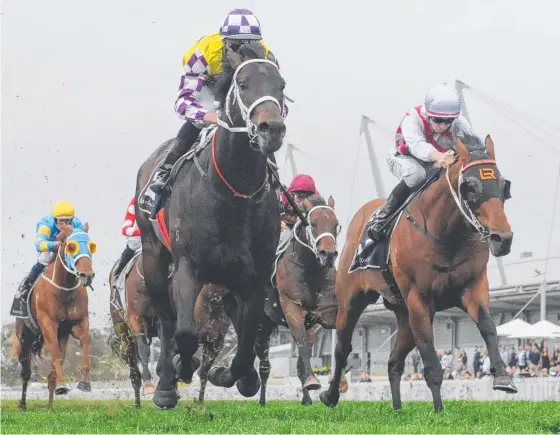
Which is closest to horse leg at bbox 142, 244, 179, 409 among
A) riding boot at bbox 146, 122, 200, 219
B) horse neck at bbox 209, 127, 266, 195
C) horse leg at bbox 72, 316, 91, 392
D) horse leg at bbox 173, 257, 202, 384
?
riding boot at bbox 146, 122, 200, 219

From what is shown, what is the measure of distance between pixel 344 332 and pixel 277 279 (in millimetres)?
2944

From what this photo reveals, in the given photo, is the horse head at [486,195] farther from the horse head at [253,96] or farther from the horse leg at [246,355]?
the horse head at [253,96]

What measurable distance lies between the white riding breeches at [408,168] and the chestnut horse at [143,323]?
3051 millimetres

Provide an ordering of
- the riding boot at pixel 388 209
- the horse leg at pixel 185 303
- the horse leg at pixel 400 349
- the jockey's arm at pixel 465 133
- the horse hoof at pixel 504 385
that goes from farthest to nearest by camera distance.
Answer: the horse leg at pixel 400 349, the riding boot at pixel 388 209, the jockey's arm at pixel 465 133, the horse hoof at pixel 504 385, the horse leg at pixel 185 303

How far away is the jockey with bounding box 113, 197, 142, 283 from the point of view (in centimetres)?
1427

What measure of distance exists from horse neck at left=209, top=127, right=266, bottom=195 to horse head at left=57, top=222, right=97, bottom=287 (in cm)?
737

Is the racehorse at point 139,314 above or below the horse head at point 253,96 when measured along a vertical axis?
below

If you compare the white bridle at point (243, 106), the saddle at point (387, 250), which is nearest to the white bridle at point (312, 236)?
the saddle at point (387, 250)

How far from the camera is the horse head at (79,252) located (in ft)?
51.3

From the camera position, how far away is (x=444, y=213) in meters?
10.1

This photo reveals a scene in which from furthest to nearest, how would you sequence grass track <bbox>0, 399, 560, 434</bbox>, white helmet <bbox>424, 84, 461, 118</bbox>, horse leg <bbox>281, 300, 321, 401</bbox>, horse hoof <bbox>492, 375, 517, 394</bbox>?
horse leg <bbox>281, 300, 321, 401</bbox> < white helmet <bbox>424, 84, 461, 118</bbox> < horse hoof <bbox>492, 375, 517, 394</bbox> < grass track <bbox>0, 399, 560, 434</bbox>

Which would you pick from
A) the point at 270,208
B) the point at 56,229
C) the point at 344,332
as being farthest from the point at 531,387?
the point at 270,208

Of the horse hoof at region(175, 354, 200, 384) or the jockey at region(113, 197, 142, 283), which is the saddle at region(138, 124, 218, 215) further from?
the jockey at region(113, 197, 142, 283)

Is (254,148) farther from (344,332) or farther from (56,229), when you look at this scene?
(56,229)
